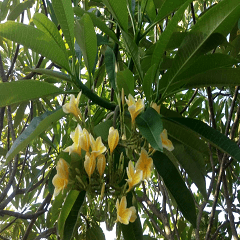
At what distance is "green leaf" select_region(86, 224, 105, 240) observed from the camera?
0.77 m

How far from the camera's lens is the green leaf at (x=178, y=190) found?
622 millimetres

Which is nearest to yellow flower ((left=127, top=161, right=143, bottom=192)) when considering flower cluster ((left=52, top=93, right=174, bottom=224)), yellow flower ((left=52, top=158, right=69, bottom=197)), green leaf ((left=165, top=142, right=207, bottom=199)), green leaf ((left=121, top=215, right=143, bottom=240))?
A: flower cluster ((left=52, top=93, right=174, bottom=224))

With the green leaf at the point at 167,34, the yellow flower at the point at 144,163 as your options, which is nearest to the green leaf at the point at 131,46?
the green leaf at the point at 167,34

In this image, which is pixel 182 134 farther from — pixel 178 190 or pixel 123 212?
pixel 123 212

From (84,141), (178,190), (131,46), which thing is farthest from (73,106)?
(178,190)

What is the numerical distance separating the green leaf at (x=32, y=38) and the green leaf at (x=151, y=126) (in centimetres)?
23

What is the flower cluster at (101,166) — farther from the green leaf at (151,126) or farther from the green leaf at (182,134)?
the green leaf at (182,134)

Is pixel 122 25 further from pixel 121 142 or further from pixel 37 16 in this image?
pixel 121 142

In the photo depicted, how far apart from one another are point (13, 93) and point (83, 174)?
0.80 feet

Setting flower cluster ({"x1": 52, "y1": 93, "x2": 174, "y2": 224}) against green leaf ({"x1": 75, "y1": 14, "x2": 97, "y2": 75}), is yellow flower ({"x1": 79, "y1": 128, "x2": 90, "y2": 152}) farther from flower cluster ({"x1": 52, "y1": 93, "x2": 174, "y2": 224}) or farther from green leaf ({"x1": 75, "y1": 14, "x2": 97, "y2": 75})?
green leaf ({"x1": 75, "y1": 14, "x2": 97, "y2": 75})

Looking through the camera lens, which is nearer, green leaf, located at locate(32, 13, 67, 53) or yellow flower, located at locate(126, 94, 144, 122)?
yellow flower, located at locate(126, 94, 144, 122)

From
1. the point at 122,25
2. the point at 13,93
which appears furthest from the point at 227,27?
the point at 13,93

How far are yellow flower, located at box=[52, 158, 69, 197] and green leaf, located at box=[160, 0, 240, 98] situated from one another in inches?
12.0

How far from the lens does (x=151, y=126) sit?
1.64 ft
